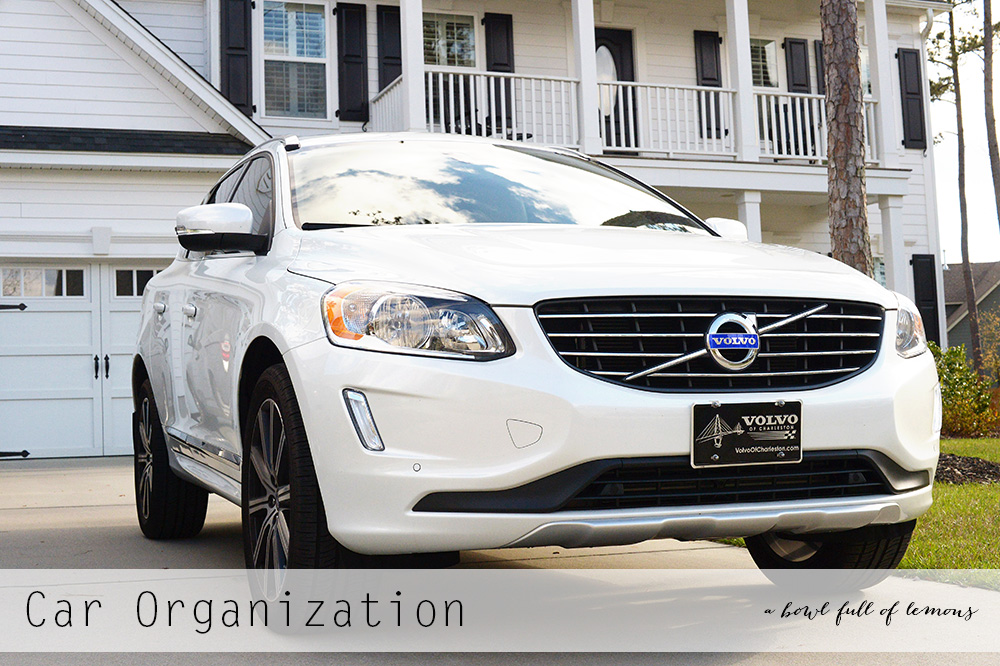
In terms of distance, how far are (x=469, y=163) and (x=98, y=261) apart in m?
8.77

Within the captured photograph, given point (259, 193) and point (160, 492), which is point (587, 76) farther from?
point (259, 193)

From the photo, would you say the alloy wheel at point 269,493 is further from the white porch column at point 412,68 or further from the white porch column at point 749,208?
the white porch column at point 749,208

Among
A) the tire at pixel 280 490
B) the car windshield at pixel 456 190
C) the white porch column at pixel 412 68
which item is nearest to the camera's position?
the tire at pixel 280 490

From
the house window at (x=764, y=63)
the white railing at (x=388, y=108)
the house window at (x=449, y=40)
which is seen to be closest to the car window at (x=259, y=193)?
the white railing at (x=388, y=108)

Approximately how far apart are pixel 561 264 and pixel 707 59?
47.9 ft

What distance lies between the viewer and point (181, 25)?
14.4 meters

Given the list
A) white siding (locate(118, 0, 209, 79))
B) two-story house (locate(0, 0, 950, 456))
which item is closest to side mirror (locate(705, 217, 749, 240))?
two-story house (locate(0, 0, 950, 456))

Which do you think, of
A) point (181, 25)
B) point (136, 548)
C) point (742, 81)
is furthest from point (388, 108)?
point (136, 548)

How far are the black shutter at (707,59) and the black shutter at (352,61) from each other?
5.21 meters

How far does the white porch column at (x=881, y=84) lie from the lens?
14.7 meters

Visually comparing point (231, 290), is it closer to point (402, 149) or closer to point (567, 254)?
point (402, 149)

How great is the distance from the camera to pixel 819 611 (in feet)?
12.2

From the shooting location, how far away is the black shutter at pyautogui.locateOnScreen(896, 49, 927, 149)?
58.4 feet

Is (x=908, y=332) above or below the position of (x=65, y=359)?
below
